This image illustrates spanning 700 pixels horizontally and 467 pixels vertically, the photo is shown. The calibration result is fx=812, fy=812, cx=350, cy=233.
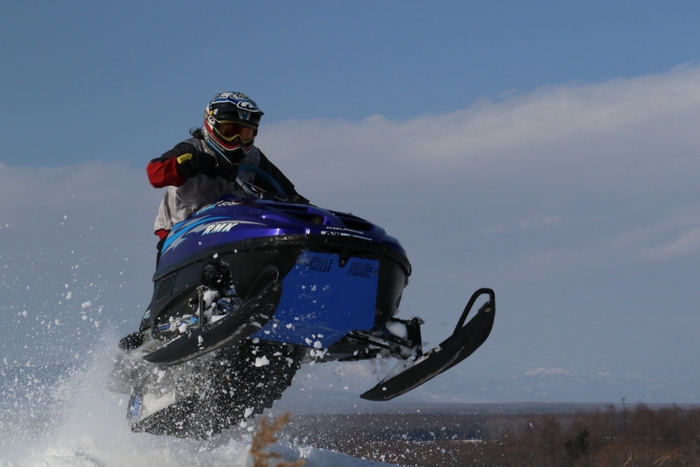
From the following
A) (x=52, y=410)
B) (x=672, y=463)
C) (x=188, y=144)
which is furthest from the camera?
(x=672, y=463)

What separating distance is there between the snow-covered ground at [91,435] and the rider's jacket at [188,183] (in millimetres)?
1474

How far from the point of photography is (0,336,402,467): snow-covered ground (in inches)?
314

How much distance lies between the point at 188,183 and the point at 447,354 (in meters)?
2.62

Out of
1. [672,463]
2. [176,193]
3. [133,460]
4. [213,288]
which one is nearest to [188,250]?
[213,288]

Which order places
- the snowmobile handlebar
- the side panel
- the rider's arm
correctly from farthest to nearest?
the rider's arm
the snowmobile handlebar
the side panel

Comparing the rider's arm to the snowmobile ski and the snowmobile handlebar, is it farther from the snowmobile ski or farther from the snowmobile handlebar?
the snowmobile ski

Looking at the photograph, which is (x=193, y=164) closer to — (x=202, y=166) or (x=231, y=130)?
(x=202, y=166)

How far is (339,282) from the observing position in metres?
5.80

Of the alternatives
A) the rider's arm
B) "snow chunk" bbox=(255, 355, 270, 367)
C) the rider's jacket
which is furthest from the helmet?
"snow chunk" bbox=(255, 355, 270, 367)

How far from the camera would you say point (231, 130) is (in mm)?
6848

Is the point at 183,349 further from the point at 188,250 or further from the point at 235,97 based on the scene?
the point at 235,97

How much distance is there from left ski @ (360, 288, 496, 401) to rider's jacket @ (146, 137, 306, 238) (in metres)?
1.68

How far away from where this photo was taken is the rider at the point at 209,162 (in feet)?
21.2

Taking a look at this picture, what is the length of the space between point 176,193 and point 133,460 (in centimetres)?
287
